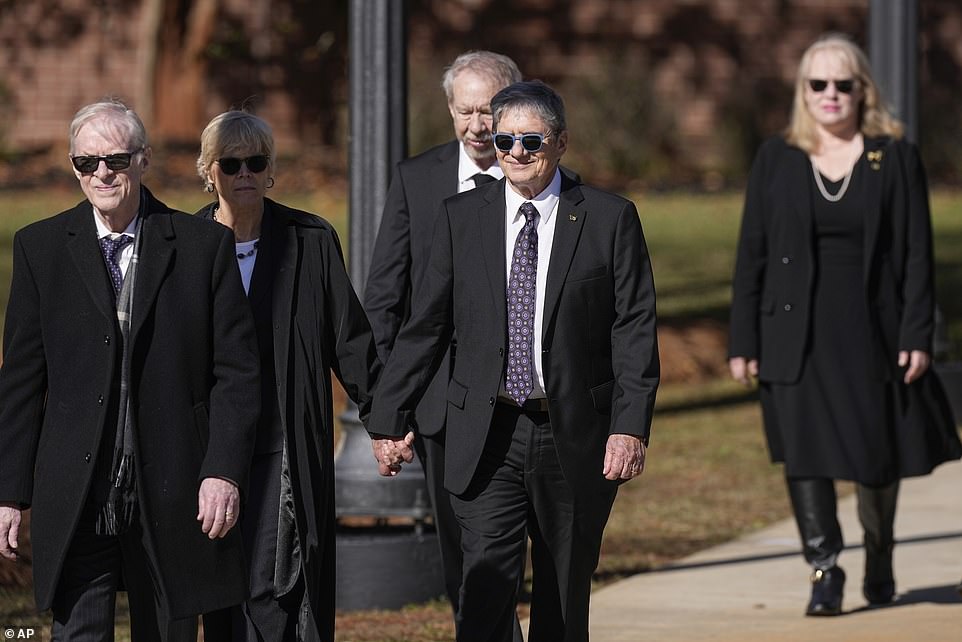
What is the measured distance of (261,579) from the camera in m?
5.34

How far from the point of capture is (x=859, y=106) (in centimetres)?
743

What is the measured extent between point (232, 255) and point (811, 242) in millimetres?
3003

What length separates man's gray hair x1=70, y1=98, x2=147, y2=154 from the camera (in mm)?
4855

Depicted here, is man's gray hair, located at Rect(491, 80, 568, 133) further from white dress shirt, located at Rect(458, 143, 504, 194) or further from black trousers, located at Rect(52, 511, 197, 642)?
black trousers, located at Rect(52, 511, 197, 642)

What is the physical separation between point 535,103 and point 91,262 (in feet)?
4.22

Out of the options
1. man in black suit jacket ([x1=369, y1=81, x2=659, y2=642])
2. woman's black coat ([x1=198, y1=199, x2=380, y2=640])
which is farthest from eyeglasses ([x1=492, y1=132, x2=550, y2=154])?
woman's black coat ([x1=198, y1=199, x2=380, y2=640])

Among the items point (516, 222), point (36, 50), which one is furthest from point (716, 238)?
point (516, 222)

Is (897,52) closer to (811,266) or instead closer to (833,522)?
(811,266)

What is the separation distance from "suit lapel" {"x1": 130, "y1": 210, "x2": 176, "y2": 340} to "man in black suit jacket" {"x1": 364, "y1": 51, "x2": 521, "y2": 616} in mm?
1263

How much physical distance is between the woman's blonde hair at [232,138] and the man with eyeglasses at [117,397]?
0.47 m

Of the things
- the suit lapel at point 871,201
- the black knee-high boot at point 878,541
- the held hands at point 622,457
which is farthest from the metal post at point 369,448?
the held hands at point 622,457

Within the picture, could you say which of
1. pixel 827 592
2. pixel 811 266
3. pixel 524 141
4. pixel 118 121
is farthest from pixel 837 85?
pixel 118 121

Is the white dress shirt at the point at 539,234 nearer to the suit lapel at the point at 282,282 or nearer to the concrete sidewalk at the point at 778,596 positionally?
the suit lapel at the point at 282,282

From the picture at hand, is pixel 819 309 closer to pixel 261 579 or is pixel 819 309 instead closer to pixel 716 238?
pixel 261 579
